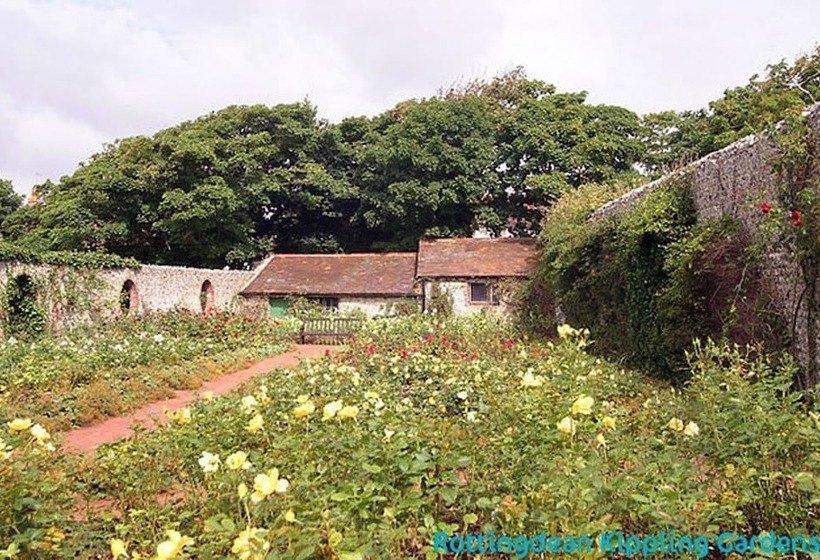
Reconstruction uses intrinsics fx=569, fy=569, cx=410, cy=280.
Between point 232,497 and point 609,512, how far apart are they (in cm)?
182

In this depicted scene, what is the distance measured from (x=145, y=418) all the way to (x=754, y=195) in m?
8.81

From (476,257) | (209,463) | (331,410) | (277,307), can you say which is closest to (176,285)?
(277,307)

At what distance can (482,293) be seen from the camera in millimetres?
22375

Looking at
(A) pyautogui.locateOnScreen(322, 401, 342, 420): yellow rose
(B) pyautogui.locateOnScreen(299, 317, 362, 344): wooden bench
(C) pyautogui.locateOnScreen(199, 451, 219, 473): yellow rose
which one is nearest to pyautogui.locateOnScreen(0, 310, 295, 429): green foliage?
(B) pyautogui.locateOnScreen(299, 317, 362, 344): wooden bench

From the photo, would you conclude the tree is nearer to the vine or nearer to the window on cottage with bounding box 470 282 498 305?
the window on cottage with bounding box 470 282 498 305

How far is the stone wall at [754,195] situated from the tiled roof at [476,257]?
40.7ft

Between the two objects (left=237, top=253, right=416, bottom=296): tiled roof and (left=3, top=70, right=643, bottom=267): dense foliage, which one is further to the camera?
(left=3, top=70, right=643, bottom=267): dense foliage

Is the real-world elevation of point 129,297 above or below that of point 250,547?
above

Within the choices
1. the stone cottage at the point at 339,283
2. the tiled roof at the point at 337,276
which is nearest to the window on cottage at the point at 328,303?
the stone cottage at the point at 339,283

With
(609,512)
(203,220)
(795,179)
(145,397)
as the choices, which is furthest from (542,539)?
(203,220)

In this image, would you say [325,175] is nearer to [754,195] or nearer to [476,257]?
[476,257]

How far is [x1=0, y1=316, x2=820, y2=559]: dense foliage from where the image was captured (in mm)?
2359

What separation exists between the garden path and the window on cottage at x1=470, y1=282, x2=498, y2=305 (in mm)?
10153

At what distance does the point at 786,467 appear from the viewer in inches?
116
